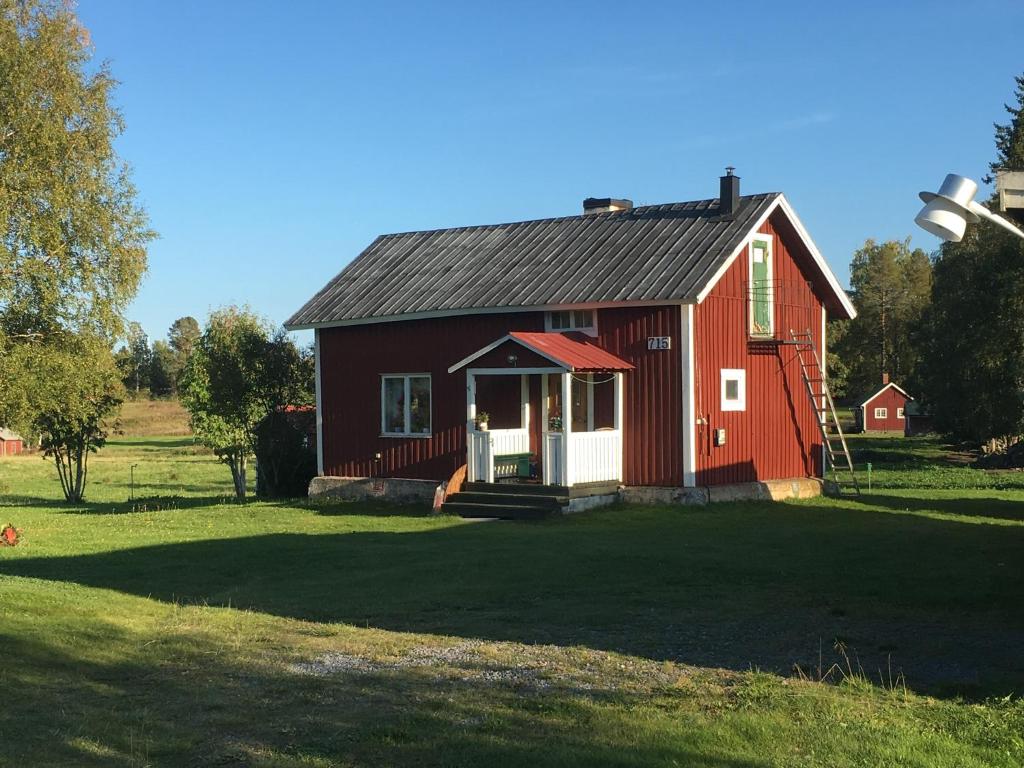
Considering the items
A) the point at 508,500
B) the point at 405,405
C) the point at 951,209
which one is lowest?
the point at 508,500

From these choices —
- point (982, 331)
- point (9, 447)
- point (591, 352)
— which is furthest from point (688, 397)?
point (9, 447)

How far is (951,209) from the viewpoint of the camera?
7504 mm

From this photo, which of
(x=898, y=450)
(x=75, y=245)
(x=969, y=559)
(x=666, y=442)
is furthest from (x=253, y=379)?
(x=898, y=450)

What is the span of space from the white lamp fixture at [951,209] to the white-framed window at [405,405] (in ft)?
60.6

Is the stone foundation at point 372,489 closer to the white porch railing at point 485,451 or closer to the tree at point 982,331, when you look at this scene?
the white porch railing at point 485,451

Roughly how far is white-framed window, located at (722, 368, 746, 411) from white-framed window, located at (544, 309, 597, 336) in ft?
9.39

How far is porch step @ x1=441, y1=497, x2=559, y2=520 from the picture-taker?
70.7 feet

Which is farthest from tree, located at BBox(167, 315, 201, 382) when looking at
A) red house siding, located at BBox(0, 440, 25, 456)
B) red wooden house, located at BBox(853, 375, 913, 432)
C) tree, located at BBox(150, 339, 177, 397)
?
red wooden house, located at BBox(853, 375, 913, 432)

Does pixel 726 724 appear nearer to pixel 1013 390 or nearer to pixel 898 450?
pixel 1013 390

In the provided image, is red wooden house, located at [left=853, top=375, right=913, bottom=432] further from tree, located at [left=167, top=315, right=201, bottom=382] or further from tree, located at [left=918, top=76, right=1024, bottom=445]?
tree, located at [left=167, top=315, right=201, bottom=382]

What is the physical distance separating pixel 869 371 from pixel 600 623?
84894 mm

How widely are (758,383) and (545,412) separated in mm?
4699

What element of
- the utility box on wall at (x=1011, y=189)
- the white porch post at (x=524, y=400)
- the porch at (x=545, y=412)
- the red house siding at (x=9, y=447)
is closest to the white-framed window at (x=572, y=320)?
the porch at (x=545, y=412)

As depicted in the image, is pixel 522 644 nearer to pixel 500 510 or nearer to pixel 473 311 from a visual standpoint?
pixel 500 510
